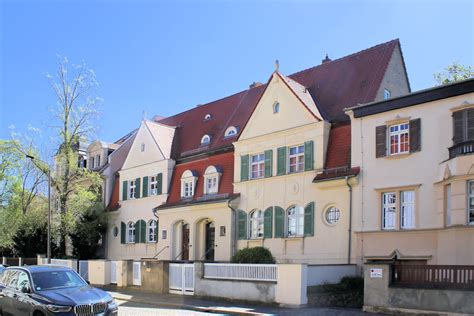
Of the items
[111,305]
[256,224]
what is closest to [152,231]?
[256,224]

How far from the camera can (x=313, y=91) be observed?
101 feet

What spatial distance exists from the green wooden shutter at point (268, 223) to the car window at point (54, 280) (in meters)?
14.7

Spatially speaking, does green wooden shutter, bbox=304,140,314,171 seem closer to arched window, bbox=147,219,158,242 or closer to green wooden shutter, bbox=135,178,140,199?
arched window, bbox=147,219,158,242

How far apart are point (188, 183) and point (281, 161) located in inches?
337

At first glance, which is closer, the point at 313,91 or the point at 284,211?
the point at 284,211

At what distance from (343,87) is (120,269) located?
567 inches

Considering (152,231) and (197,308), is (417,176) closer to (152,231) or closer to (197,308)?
(197,308)

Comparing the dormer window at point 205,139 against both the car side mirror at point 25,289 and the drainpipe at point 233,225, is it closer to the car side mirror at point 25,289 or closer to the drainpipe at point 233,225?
the drainpipe at point 233,225

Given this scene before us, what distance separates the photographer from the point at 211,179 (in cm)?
3375

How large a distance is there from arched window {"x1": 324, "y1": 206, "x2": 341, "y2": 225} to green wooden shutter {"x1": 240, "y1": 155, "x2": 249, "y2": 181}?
6069 millimetres

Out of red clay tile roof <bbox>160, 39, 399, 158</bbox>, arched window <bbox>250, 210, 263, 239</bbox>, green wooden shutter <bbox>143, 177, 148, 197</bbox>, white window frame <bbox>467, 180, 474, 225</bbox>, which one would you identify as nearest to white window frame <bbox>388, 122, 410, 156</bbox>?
red clay tile roof <bbox>160, 39, 399, 158</bbox>

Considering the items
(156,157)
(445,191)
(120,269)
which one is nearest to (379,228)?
(445,191)

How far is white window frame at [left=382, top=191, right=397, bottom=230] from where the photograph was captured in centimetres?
2311

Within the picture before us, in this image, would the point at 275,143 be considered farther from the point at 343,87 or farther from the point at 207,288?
the point at 207,288
